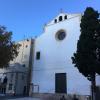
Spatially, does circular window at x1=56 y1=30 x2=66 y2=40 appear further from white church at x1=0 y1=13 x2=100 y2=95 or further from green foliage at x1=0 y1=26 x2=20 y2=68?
green foliage at x1=0 y1=26 x2=20 y2=68

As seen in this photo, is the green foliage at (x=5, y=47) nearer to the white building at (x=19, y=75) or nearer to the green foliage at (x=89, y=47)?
the white building at (x=19, y=75)

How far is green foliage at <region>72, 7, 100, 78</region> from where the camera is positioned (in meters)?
26.6

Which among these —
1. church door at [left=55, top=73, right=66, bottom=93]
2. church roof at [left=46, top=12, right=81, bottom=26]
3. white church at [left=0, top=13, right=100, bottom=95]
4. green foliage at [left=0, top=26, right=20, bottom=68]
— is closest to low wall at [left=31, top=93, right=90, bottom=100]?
white church at [left=0, top=13, right=100, bottom=95]

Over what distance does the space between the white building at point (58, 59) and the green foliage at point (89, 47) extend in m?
11.5

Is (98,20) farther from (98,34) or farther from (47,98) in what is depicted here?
(47,98)

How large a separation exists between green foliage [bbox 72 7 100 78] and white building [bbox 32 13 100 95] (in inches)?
451

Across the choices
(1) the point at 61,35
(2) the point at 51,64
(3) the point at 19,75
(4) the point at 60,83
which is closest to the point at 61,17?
(1) the point at 61,35

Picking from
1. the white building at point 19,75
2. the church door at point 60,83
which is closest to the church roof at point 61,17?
the white building at point 19,75

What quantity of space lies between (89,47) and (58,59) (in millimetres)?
16581

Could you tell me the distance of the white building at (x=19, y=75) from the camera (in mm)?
46688

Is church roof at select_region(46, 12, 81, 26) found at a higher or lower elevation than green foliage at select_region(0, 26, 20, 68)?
higher

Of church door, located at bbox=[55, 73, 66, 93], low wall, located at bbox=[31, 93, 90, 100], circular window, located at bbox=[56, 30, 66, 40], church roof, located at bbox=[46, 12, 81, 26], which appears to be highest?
church roof, located at bbox=[46, 12, 81, 26]

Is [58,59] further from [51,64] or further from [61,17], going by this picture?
[61,17]

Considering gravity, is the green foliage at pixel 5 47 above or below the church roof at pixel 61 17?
below
